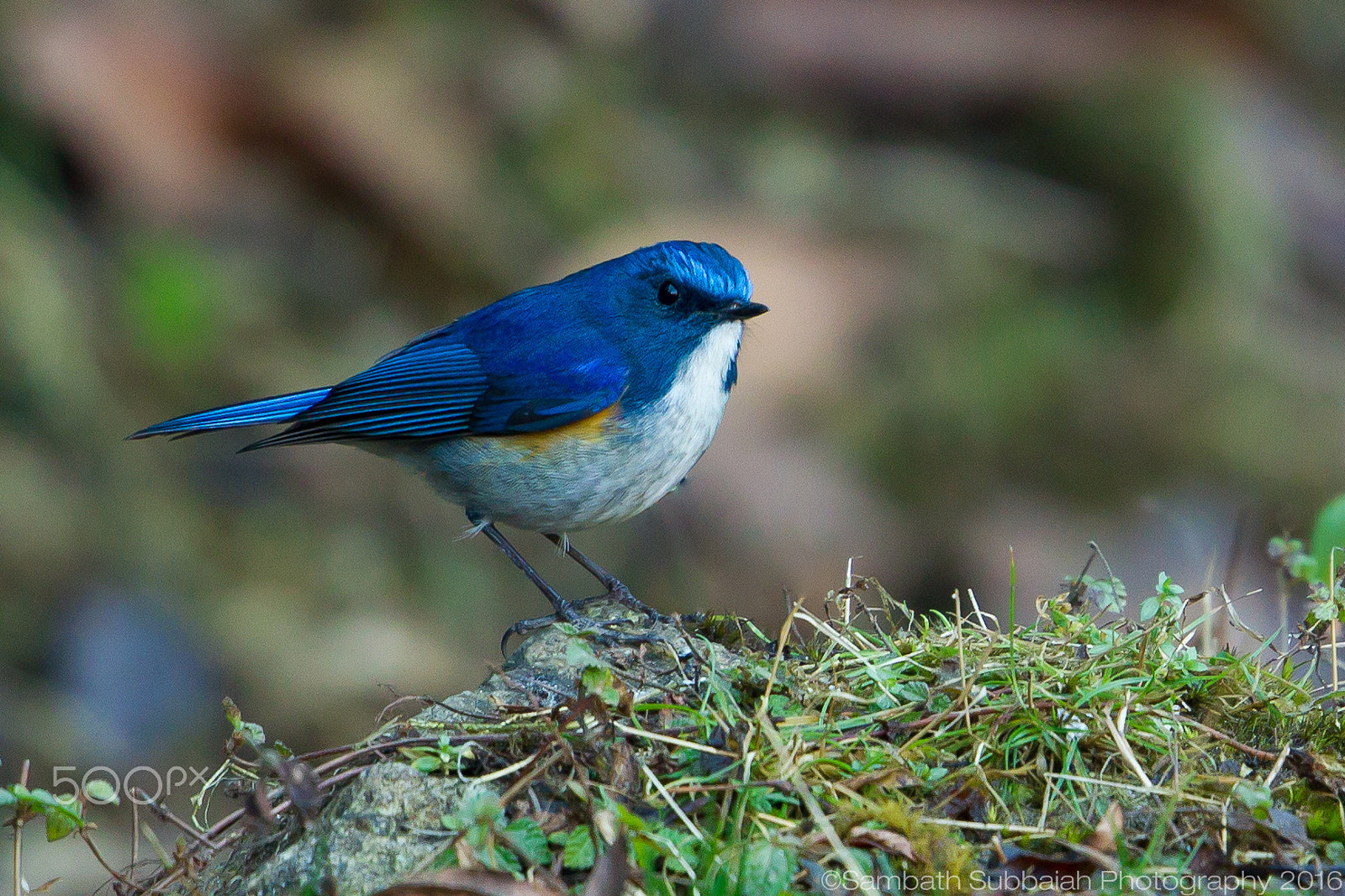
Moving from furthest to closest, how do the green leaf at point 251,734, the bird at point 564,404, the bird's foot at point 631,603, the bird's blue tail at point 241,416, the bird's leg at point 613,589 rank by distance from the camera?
the bird's blue tail at point 241,416
the bird at point 564,404
the bird's leg at point 613,589
the bird's foot at point 631,603
the green leaf at point 251,734

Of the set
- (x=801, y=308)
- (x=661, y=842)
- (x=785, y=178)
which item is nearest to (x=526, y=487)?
(x=661, y=842)

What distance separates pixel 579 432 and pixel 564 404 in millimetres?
115

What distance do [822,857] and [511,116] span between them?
7653mm

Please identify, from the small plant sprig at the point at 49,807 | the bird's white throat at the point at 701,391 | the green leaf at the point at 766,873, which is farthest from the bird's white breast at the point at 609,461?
the green leaf at the point at 766,873

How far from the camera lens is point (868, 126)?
418 inches

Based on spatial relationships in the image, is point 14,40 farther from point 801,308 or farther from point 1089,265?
point 1089,265

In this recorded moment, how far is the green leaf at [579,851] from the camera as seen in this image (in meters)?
2.33

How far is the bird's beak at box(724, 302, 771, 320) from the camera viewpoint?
172 inches

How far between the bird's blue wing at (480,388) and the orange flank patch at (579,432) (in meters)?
0.02

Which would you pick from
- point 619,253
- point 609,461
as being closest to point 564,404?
point 609,461

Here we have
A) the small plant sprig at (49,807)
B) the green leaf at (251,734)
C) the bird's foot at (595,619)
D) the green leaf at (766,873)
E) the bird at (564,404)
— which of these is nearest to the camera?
the green leaf at (766,873)

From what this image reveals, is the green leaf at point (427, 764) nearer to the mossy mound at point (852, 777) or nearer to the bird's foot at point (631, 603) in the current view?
the mossy mound at point (852, 777)

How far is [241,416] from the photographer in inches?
181
